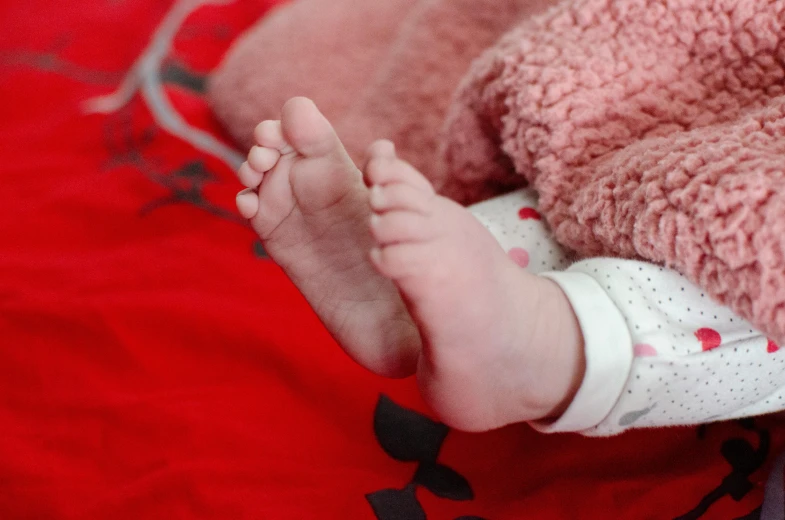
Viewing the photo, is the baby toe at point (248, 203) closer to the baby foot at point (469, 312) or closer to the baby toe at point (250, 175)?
the baby toe at point (250, 175)

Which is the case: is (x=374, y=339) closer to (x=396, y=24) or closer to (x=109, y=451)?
(x=109, y=451)

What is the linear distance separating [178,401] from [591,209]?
0.37 meters

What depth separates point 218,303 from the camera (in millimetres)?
637

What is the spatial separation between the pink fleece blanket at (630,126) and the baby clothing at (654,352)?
0.03 metres

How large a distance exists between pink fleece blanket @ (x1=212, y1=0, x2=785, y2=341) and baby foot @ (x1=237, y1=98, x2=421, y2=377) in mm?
159

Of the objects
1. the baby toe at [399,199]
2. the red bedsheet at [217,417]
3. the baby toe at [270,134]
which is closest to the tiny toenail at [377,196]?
the baby toe at [399,199]

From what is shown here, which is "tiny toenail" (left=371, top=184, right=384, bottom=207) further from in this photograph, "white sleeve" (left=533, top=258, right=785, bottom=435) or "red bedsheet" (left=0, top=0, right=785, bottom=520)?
"red bedsheet" (left=0, top=0, right=785, bottom=520)

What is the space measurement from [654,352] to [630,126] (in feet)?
0.62

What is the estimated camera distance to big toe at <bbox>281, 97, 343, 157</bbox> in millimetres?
438

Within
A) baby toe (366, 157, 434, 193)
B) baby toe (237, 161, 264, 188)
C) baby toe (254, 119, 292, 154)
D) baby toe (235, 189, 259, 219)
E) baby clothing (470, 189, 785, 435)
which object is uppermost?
baby toe (254, 119, 292, 154)

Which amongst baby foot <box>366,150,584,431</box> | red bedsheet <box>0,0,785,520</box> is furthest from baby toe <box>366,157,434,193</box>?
red bedsheet <box>0,0,785,520</box>

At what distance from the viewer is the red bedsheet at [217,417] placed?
1.69 ft

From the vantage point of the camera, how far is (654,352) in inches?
17.2

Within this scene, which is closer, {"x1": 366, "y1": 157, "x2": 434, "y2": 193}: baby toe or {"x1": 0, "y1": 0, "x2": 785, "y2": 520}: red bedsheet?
{"x1": 366, "y1": 157, "x2": 434, "y2": 193}: baby toe
